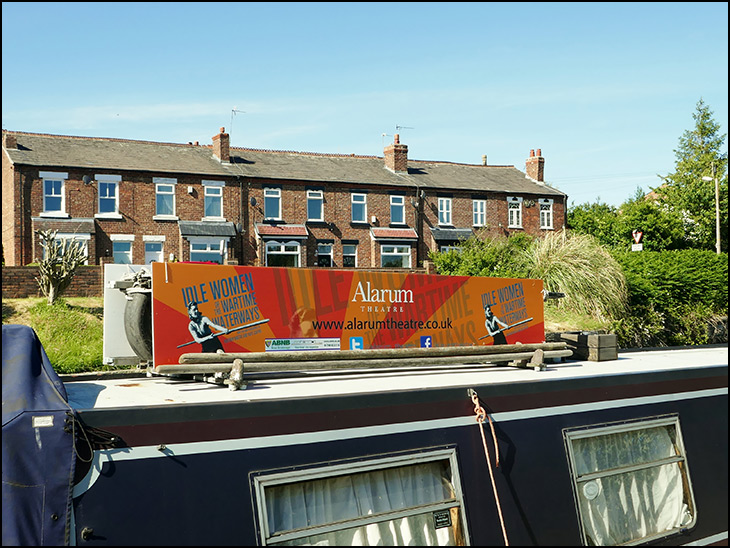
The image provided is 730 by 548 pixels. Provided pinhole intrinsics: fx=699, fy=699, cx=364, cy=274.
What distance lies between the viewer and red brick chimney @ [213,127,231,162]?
3078cm

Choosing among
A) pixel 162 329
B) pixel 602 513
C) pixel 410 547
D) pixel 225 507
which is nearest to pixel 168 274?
pixel 162 329

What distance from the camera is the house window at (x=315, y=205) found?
1232 inches

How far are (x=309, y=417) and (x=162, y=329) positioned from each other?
4.88 feet

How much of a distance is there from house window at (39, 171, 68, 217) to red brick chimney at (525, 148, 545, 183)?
76.1 ft

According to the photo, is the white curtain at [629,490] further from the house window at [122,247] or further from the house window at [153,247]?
the house window at [153,247]

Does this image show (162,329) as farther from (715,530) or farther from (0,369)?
(715,530)

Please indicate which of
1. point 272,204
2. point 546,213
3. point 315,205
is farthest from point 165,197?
point 546,213

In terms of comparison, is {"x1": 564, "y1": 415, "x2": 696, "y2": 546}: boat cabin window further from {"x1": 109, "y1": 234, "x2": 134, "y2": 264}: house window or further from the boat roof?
{"x1": 109, "y1": 234, "x2": 134, "y2": 264}: house window

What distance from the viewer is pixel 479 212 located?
34.7 m

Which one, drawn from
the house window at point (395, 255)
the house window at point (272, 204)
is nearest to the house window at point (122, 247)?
the house window at point (272, 204)

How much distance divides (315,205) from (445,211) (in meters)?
6.55

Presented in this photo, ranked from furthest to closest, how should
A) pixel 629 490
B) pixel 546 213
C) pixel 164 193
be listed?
pixel 546 213
pixel 164 193
pixel 629 490

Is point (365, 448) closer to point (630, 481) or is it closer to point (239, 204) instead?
point (630, 481)

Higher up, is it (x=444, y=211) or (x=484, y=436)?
(x=444, y=211)
